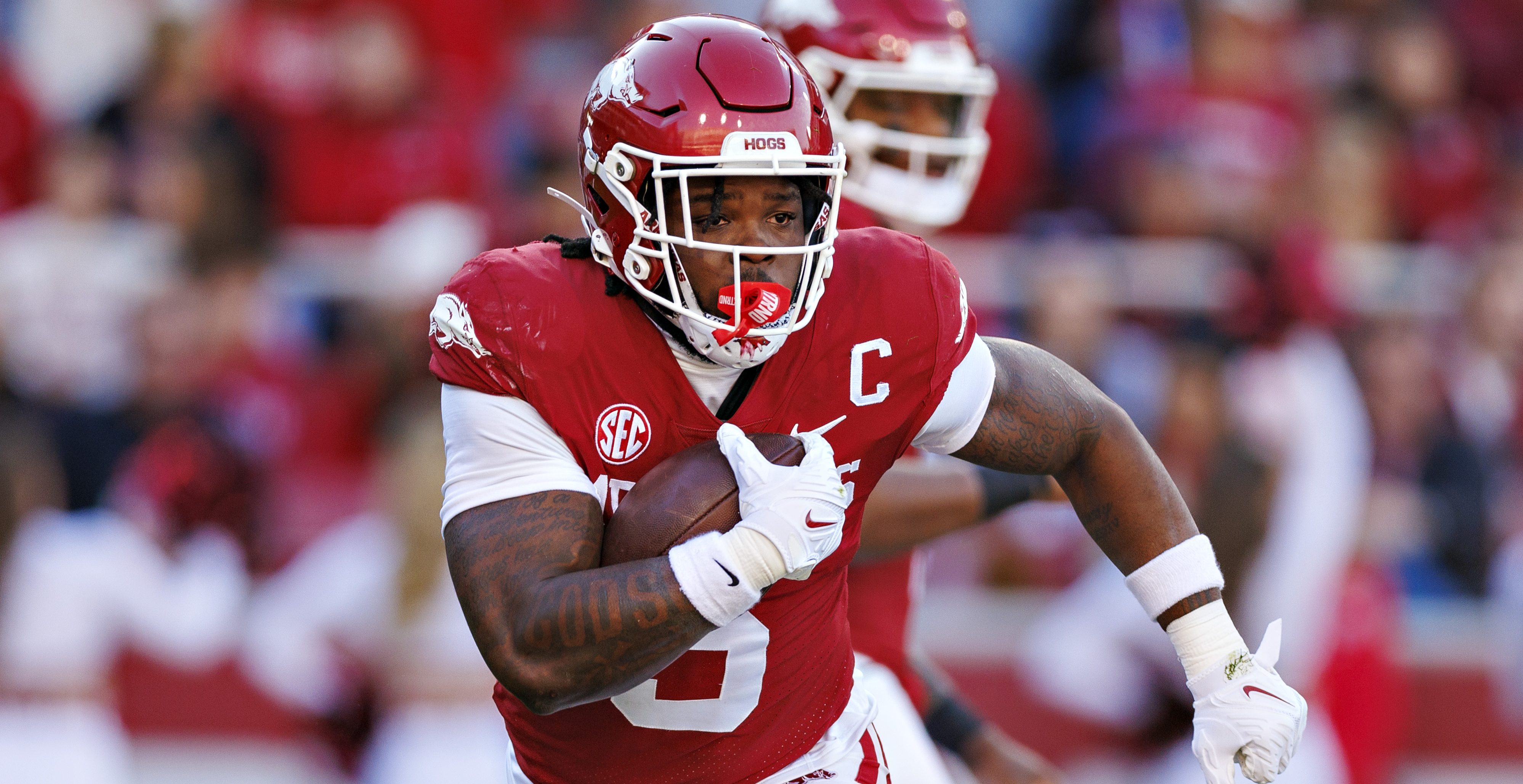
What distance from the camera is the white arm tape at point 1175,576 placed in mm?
2830

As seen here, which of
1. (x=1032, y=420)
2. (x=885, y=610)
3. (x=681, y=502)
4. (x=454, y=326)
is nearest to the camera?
(x=681, y=502)

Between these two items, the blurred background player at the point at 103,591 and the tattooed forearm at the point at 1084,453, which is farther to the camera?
the blurred background player at the point at 103,591

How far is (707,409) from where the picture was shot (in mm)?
2600

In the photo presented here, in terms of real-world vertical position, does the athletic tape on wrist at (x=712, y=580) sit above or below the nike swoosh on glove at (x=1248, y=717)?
above

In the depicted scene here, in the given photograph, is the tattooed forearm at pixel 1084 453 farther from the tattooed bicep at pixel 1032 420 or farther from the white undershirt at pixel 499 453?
the white undershirt at pixel 499 453

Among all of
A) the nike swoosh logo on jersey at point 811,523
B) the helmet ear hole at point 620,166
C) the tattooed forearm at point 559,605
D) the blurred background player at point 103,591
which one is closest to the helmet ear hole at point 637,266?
the helmet ear hole at point 620,166

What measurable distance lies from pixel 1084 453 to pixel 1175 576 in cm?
26

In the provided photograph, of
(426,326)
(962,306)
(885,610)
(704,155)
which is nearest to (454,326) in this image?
(704,155)

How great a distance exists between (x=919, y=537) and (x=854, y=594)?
0.86 ft

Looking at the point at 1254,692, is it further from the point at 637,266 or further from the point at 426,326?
the point at 426,326

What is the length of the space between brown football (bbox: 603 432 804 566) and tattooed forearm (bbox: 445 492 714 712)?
4cm

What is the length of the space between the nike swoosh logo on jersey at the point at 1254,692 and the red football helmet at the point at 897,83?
1.46 metres

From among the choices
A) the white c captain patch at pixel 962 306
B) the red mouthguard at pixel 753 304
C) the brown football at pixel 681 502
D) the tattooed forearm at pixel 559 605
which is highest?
the red mouthguard at pixel 753 304

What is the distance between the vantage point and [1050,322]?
607 centimetres
